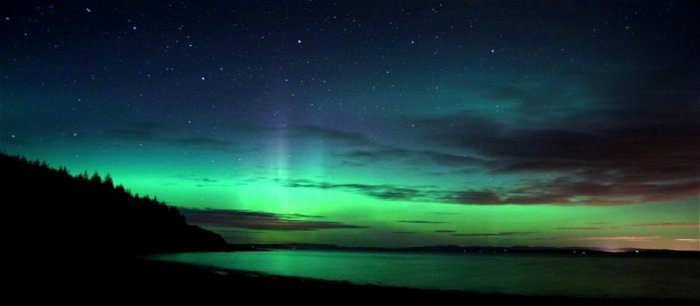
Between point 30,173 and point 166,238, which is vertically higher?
point 30,173

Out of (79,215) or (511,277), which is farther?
(79,215)

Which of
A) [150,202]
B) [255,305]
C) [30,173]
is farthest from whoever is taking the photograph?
[150,202]

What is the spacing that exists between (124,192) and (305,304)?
123 m

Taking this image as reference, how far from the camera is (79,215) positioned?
94.0 m

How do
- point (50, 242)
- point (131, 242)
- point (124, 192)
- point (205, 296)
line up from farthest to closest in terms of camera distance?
point (124, 192) < point (131, 242) < point (50, 242) < point (205, 296)

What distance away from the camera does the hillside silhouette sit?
70.5 metres

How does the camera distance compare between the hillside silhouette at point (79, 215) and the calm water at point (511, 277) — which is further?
the hillside silhouette at point (79, 215)

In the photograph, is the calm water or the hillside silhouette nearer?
the calm water

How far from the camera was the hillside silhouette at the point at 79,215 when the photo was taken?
70.5 metres

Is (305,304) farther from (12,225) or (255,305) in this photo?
(12,225)

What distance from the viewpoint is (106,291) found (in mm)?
17922

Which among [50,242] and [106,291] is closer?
[106,291]

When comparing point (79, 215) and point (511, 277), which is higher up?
point (79, 215)

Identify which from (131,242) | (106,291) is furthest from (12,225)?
(106,291)
